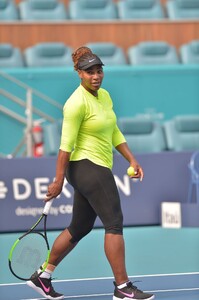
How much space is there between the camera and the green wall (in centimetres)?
1126

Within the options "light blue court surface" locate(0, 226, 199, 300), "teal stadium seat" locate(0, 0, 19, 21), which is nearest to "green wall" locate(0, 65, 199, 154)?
"teal stadium seat" locate(0, 0, 19, 21)

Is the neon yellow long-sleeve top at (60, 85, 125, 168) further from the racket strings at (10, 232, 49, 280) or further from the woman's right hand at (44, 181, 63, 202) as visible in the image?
the racket strings at (10, 232, 49, 280)

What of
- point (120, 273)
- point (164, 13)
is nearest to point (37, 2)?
point (164, 13)

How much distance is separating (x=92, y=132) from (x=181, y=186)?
480cm

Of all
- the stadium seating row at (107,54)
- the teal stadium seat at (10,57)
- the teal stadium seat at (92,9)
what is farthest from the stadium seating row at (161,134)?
the teal stadium seat at (92,9)

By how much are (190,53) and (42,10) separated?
2221mm

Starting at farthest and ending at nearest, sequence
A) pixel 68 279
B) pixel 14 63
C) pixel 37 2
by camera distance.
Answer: pixel 37 2, pixel 14 63, pixel 68 279

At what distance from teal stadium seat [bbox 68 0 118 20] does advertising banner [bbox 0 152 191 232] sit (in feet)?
11.4

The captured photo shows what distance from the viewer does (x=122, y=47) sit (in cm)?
1226

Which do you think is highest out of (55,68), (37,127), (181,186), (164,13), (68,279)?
(164,13)

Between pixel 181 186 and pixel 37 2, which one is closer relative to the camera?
pixel 181 186

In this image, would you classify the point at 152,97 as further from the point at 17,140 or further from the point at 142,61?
the point at 17,140

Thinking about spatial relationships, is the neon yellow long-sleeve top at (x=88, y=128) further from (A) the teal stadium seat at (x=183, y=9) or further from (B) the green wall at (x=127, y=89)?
(A) the teal stadium seat at (x=183, y=9)

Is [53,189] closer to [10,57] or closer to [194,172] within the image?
[194,172]
